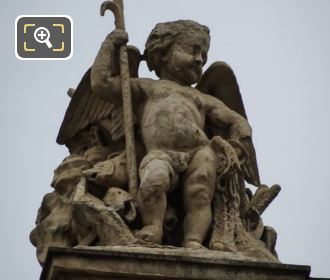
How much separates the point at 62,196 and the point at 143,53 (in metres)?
1.92

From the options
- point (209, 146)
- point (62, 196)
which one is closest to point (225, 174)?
point (209, 146)

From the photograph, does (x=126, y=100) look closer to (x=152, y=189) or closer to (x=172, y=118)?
(x=172, y=118)

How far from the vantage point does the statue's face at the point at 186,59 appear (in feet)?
45.6

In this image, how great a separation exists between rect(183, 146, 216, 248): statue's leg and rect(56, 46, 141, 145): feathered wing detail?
147 centimetres

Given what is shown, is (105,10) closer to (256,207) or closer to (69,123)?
(69,123)

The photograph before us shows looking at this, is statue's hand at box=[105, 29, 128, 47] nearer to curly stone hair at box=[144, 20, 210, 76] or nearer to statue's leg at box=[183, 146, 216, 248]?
curly stone hair at box=[144, 20, 210, 76]

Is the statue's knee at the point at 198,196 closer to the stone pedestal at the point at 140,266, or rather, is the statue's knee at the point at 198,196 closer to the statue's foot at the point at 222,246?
the statue's foot at the point at 222,246

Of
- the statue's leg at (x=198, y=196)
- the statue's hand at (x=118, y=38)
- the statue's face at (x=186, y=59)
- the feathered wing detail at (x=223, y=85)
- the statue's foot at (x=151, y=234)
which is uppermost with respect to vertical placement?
the statue's hand at (x=118, y=38)

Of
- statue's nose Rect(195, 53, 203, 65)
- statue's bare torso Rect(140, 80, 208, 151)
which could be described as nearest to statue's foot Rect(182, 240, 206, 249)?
statue's bare torso Rect(140, 80, 208, 151)

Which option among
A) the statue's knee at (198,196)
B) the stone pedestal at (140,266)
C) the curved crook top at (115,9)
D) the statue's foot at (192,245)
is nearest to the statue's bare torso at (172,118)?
the statue's knee at (198,196)

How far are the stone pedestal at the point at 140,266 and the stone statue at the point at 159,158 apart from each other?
530mm

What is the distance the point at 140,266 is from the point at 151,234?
75 centimetres

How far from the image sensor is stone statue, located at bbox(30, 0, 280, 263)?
1255 centimetres

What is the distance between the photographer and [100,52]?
543 inches
